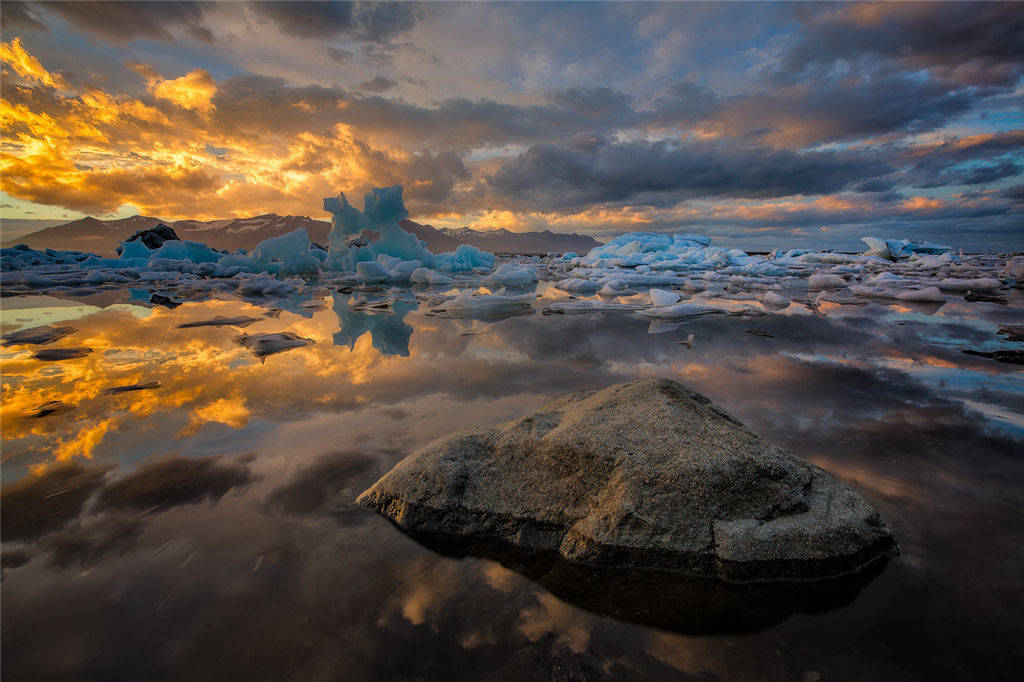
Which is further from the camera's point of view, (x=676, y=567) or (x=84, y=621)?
(x=676, y=567)

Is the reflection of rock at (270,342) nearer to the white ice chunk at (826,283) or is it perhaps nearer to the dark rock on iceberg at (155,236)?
the white ice chunk at (826,283)

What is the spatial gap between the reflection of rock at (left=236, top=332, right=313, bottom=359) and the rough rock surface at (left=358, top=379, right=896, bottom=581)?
119 inches

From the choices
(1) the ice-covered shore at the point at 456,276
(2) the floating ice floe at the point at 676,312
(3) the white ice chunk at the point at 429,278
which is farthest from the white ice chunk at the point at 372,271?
(2) the floating ice floe at the point at 676,312

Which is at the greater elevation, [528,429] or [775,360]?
[528,429]

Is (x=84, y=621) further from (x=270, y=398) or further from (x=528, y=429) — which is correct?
(x=270, y=398)

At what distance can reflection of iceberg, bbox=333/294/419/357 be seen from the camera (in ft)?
14.8

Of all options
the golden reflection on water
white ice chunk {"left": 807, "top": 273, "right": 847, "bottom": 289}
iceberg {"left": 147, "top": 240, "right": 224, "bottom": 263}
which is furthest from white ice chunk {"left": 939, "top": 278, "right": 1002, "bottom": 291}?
iceberg {"left": 147, "top": 240, "right": 224, "bottom": 263}

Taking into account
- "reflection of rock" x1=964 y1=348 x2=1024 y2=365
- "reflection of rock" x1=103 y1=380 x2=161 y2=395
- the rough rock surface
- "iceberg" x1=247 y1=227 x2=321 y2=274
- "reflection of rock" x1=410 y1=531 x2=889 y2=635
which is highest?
"iceberg" x1=247 y1=227 x2=321 y2=274

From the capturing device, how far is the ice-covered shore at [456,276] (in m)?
8.93

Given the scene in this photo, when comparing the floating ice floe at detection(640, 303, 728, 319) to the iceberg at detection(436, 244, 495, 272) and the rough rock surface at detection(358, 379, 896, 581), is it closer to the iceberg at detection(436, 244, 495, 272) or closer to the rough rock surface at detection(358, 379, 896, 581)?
the rough rock surface at detection(358, 379, 896, 581)

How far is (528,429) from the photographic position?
186 cm

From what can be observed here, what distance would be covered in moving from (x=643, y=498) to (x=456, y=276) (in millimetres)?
17411

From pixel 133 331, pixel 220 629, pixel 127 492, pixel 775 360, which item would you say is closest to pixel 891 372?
pixel 775 360

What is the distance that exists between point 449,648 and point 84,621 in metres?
1.03
